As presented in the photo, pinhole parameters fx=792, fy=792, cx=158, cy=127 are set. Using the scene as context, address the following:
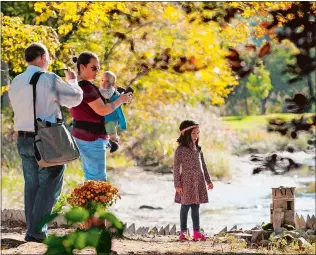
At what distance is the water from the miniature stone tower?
332 cm

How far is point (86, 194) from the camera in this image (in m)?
6.43

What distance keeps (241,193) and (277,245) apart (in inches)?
Answer: 377

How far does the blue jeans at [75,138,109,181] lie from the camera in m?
6.91

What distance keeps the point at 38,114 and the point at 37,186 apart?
588 mm

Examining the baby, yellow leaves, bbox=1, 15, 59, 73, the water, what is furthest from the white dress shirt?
the water

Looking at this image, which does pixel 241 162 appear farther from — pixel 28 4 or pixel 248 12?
pixel 248 12

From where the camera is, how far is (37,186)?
20.6 feet

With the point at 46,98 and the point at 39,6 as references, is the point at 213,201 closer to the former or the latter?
the point at 39,6

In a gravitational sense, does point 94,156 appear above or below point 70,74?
below

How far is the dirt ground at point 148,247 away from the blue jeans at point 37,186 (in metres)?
0.23

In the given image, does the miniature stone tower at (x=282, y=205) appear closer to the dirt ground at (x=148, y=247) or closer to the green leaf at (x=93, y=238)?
the dirt ground at (x=148, y=247)

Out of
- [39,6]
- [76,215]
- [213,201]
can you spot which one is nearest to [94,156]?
[76,215]

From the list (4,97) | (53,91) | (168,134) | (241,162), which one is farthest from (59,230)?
(241,162)

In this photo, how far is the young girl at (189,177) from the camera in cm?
783
